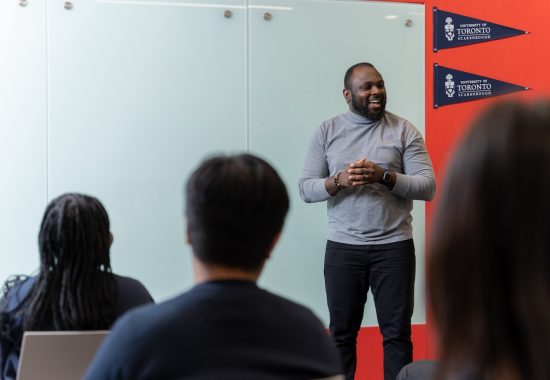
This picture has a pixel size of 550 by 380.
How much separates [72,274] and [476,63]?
2815 mm

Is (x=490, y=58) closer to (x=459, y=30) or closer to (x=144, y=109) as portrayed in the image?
(x=459, y=30)

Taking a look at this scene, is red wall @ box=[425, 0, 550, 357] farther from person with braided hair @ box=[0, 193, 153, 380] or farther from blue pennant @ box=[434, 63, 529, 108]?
person with braided hair @ box=[0, 193, 153, 380]

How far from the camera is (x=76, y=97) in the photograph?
346 centimetres

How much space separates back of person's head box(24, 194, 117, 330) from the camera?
1.79 metres

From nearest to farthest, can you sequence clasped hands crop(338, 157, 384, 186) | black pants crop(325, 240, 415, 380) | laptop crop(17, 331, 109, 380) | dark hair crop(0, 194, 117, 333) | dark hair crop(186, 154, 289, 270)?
dark hair crop(186, 154, 289, 270) < laptop crop(17, 331, 109, 380) < dark hair crop(0, 194, 117, 333) < clasped hands crop(338, 157, 384, 186) < black pants crop(325, 240, 415, 380)

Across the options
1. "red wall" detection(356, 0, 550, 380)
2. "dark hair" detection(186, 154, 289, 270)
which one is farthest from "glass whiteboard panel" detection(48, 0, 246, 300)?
"dark hair" detection(186, 154, 289, 270)

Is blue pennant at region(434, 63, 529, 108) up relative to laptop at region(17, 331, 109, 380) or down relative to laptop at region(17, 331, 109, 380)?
up

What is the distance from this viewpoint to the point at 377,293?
319 cm

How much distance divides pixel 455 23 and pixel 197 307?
3.18 m

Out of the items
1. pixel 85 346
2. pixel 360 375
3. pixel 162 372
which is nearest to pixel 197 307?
pixel 162 372

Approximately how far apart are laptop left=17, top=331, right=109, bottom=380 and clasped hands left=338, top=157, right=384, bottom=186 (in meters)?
1.69

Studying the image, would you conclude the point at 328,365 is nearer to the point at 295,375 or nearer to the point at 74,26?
the point at 295,375

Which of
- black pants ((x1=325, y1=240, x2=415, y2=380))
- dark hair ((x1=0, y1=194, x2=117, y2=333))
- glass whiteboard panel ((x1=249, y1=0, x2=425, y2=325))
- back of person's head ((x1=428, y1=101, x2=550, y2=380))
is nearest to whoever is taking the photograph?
back of person's head ((x1=428, y1=101, x2=550, y2=380))

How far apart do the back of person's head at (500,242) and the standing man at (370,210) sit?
226cm
